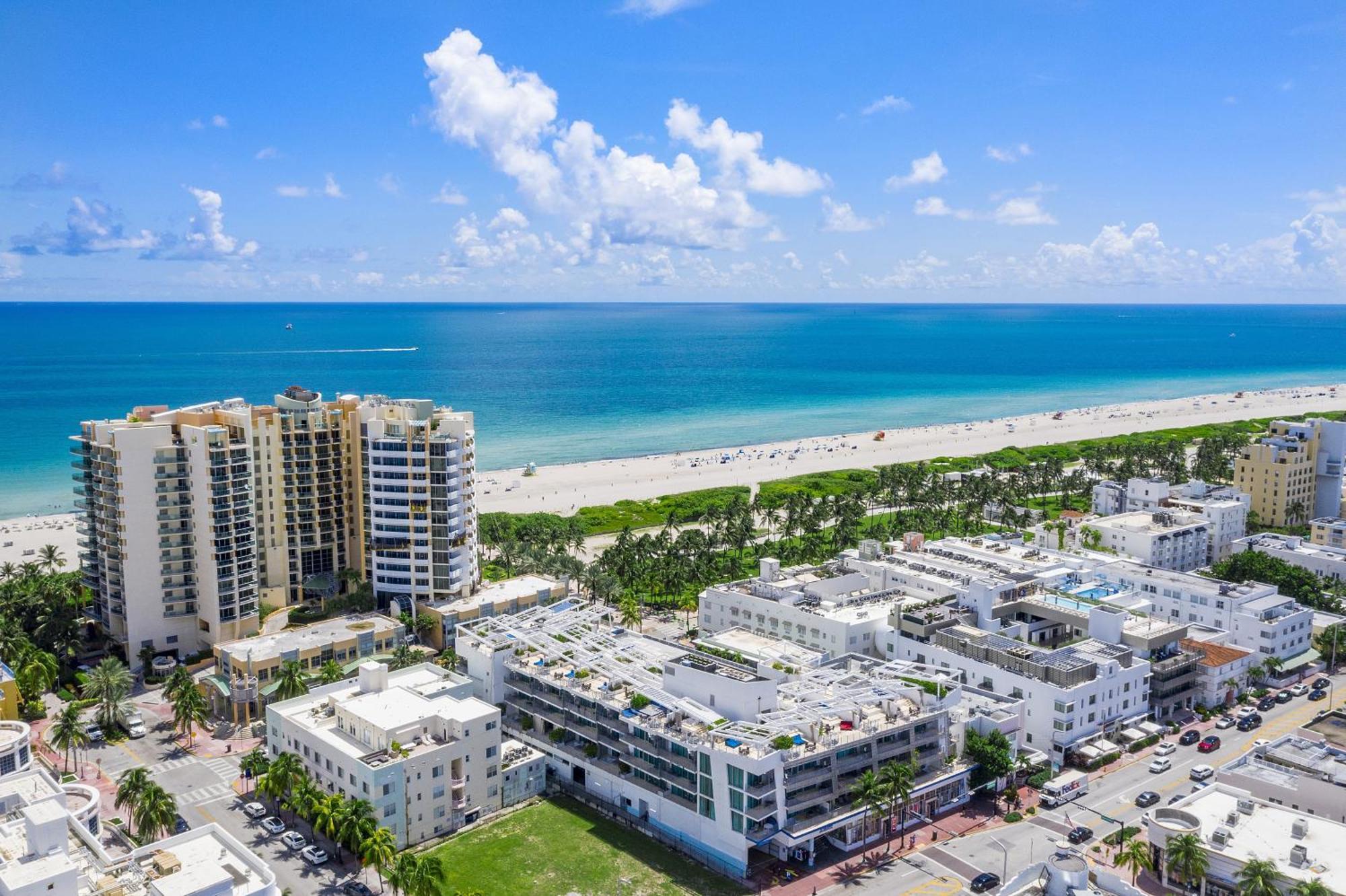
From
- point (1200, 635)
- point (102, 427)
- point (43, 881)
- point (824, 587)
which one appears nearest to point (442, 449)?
point (102, 427)

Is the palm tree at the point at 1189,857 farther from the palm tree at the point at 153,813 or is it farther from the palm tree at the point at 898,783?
the palm tree at the point at 153,813

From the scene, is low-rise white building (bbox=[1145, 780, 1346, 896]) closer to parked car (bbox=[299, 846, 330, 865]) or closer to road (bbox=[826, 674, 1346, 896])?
road (bbox=[826, 674, 1346, 896])

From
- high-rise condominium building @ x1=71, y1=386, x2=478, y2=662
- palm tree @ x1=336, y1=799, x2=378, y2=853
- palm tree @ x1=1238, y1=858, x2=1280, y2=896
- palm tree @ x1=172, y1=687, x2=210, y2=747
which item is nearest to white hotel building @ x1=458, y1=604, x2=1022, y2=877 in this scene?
palm tree @ x1=336, y1=799, x2=378, y2=853

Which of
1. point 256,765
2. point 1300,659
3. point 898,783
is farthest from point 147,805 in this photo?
point 1300,659

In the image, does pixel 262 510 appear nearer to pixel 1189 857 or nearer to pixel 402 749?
pixel 402 749

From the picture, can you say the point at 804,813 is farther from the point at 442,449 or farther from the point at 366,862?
the point at 442,449

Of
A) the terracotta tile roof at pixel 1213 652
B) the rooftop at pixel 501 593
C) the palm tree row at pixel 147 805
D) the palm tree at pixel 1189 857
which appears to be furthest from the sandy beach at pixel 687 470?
the palm tree at pixel 1189 857
